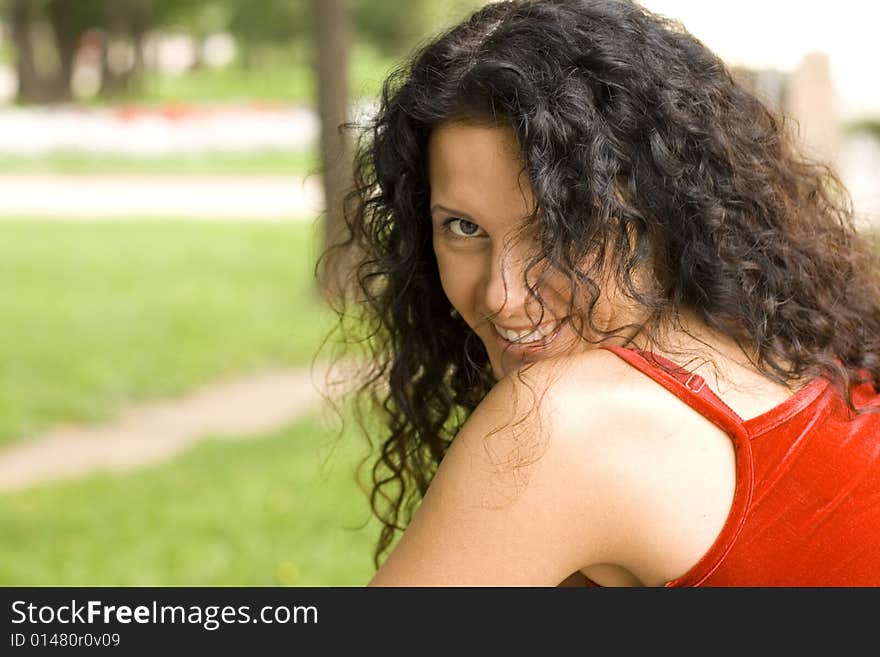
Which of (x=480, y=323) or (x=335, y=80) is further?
(x=335, y=80)

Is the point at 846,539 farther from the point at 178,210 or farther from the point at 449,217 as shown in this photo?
the point at 178,210

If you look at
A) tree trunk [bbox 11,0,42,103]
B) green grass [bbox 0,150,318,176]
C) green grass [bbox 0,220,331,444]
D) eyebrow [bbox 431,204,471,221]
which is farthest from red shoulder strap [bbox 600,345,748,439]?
tree trunk [bbox 11,0,42,103]

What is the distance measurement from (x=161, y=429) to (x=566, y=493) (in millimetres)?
4595

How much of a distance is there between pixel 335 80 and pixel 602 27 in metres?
6.67

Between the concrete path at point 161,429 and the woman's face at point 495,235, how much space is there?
3.49 meters

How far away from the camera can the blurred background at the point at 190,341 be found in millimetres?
4168

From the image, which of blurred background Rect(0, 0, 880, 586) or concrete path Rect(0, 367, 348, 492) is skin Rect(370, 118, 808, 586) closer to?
blurred background Rect(0, 0, 880, 586)

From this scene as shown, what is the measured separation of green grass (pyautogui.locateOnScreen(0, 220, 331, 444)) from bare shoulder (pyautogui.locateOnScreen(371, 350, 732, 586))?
3.07 m

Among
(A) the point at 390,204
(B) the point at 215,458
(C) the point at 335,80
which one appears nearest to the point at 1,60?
(C) the point at 335,80

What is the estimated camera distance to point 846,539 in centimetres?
156

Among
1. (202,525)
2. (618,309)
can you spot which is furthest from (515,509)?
(202,525)

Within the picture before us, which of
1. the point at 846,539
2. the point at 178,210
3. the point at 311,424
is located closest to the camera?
the point at 846,539

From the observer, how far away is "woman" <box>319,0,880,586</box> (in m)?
1.45

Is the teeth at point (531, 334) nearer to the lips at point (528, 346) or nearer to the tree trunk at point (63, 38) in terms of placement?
the lips at point (528, 346)
